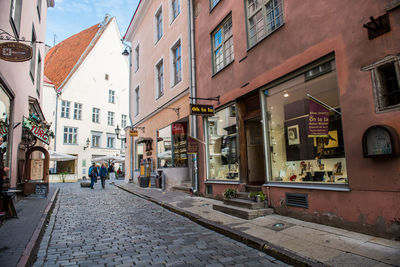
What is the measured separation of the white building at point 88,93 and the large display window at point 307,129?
28083mm

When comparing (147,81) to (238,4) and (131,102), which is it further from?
(238,4)

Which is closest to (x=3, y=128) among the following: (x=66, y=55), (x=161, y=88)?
(x=161, y=88)

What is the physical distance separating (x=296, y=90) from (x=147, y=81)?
13.9 meters

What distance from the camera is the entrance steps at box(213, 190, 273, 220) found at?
22.8ft

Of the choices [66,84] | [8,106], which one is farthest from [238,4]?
[66,84]

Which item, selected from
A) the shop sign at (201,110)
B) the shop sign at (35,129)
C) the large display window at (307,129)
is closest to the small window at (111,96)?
the shop sign at (35,129)

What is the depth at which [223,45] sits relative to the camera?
10.4m

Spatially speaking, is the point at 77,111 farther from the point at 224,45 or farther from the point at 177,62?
the point at 224,45

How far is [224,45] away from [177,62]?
5253 mm

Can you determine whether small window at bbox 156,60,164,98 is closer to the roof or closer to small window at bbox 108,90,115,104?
the roof

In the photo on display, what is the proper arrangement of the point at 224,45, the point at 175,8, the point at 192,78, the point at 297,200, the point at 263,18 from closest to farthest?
the point at 297,200 < the point at 263,18 < the point at 224,45 < the point at 192,78 < the point at 175,8

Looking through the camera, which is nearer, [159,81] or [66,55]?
[159,81]

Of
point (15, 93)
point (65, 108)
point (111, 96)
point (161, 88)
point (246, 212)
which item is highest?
point (111, 96)

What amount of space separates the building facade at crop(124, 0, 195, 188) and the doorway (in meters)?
4.66
